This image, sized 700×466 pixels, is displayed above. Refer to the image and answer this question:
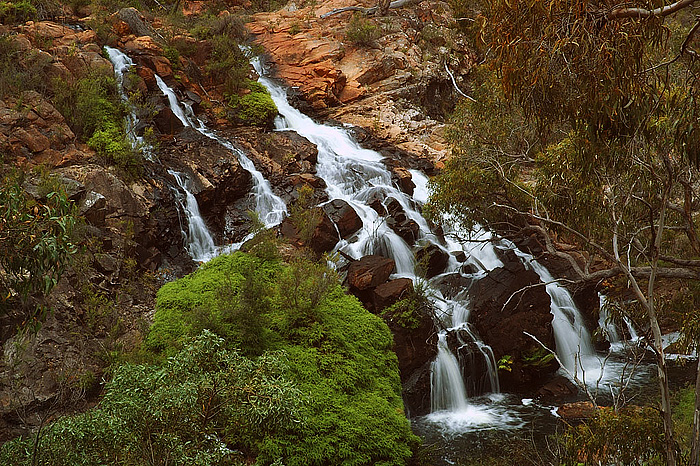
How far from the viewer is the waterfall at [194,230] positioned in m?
Result: 13.0

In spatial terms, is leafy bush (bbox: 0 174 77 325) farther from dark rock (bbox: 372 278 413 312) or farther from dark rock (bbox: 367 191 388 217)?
dark rock (bbox: 367 191 388 217)

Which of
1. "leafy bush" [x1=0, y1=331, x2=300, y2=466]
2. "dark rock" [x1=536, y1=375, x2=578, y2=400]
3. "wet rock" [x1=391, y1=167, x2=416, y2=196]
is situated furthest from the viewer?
"wet rock" [x1=391, y1=167, x2=416, y2=196]

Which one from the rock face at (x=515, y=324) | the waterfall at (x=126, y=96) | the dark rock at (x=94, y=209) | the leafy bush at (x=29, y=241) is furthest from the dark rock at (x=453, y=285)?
the leafy bush at (x=29, y=241)

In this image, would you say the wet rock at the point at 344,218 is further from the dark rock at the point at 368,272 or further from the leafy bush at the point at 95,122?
the leafy bush at the point at 95,122

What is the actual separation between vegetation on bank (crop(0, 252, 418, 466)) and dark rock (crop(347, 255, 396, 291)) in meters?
1.03

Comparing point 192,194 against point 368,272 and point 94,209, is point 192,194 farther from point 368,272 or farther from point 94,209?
point 368,272

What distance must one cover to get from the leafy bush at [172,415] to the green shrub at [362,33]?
21.6 meters

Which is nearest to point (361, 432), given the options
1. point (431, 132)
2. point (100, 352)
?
point (100, 352)

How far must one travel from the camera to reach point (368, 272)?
11.9 metres

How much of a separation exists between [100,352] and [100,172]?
4818 millimetres

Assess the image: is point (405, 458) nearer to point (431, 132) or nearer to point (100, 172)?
point (100, 172)

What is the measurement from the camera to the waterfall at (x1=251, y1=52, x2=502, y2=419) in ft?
38.0

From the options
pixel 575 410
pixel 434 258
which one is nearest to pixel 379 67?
pixel 434 258

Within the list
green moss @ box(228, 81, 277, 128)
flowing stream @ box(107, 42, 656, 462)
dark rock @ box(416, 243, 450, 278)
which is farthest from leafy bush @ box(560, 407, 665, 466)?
green moss @ box(228, 81, 277, 128)
